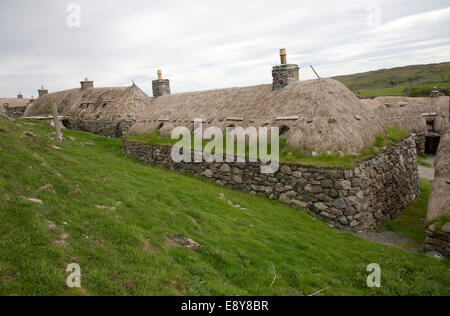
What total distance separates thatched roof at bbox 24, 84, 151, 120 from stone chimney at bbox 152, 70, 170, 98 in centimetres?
282

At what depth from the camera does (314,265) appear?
762cm

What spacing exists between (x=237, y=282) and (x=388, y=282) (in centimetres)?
376

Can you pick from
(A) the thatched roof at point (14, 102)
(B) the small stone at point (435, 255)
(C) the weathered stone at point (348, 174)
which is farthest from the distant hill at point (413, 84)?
(A) the thatched roof at point (14, 102)

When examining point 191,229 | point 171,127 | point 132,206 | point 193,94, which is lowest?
point 191,229

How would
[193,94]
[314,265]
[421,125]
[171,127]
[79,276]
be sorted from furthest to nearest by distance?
1. [421,125]
2. [193,94]
3. [171,127]
4. [314,265]
5. [79,276]

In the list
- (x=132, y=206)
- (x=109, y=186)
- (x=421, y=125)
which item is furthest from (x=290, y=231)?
(x=421, y=125)

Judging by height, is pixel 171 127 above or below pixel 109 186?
above

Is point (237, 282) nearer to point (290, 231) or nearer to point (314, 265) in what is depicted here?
point (314, 265)

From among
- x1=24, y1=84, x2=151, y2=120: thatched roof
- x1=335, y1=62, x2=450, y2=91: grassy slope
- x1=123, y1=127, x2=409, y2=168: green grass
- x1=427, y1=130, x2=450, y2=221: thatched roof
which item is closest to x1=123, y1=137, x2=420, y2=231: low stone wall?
x1=123, y1=127, x2=409, y2=168: green grass

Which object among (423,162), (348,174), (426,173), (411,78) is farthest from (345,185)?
(411,78)

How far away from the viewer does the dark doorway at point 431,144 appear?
30.1 m

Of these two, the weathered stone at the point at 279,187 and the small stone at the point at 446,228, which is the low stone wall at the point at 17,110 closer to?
the weathered stone at the point at 279,187

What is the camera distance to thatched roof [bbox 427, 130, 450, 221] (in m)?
9.27

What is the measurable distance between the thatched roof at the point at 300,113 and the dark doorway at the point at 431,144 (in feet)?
66.3
